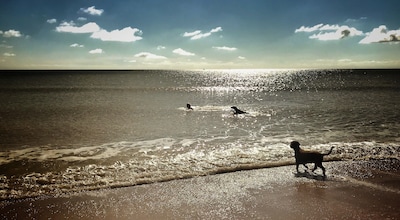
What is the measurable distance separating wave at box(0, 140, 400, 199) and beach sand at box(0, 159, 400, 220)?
0.93 meters

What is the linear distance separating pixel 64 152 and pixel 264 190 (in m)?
10.9

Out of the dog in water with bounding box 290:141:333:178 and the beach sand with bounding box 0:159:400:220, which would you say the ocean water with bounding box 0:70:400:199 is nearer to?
the beach sand with bounding box 0:159:400:220

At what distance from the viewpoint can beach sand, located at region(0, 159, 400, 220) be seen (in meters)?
7.81

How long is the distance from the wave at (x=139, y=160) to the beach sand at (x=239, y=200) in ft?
3.06

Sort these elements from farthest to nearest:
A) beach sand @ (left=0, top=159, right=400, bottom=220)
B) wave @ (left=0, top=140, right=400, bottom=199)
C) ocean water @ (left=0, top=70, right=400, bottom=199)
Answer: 1. ocean water @ (left=0, top=70, right=400, bottom=199)
2. wave @ (left=0, top=140, right=400, bottom=199)
3. beach sand @ (left=0, top=159, right=400, bottom=220)

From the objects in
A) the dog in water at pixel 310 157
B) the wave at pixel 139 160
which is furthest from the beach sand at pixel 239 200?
the wave at pixel 139 160

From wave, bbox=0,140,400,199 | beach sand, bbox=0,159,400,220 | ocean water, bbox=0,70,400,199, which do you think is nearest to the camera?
beach sand, bbox=0,159,400,220

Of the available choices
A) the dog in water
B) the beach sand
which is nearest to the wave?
the beach sand

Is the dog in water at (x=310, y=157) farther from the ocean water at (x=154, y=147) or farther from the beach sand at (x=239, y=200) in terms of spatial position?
the ocean water at (x=154, y=147)

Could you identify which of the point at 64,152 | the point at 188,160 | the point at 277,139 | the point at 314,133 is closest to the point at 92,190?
the point at 188,160

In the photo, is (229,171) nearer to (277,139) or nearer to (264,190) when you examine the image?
(264,190)

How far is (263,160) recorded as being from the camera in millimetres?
12883

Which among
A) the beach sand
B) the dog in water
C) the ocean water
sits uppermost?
the dog in water

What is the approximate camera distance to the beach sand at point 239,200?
781 cm
